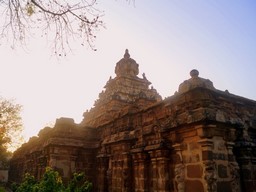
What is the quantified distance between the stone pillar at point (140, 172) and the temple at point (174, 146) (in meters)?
0.02

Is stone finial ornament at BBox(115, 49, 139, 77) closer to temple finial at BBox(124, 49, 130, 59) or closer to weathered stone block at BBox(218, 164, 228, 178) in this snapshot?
temple finial at BBox(124, 49, 130, 59)

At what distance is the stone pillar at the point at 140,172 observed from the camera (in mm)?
6133

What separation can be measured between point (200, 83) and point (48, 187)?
4.17 meters

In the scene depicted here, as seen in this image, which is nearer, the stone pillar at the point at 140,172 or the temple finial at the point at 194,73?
the temple finial at the point at 194,73

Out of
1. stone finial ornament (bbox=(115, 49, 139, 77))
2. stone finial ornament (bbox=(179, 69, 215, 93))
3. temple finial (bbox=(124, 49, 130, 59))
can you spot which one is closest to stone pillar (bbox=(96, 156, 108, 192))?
stone finial ornament (bbox=(179, 69, 215, 93))

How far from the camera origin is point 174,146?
5246 millimetres

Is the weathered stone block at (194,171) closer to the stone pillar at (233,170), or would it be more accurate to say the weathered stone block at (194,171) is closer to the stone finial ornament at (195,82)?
the stone pillar at (233,170)

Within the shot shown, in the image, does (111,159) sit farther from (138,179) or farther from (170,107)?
(170,107)

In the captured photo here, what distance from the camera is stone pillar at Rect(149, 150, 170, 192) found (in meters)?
5.37

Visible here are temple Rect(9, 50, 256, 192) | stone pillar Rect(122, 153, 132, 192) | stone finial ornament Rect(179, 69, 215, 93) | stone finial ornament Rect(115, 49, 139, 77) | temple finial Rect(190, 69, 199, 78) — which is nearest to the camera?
temple Rect(9, 50, 256, 192)

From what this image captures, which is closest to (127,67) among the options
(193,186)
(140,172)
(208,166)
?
(140,172)

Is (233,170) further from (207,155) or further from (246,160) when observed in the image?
(207,155)

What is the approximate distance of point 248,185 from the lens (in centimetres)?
478

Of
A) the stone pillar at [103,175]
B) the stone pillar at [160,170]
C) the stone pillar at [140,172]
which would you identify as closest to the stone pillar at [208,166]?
the stone pillar at [160,170]
